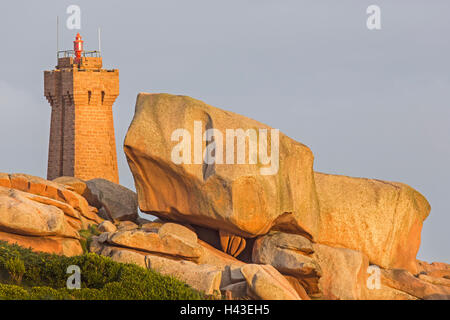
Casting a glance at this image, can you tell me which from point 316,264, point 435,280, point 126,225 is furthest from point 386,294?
point 126,225

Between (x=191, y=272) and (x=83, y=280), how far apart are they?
10.3 ft

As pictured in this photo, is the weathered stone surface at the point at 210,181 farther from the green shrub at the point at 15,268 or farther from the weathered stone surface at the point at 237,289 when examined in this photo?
the green shrub at the point at 15,268

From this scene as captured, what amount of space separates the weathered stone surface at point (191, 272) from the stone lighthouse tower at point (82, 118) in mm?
22972

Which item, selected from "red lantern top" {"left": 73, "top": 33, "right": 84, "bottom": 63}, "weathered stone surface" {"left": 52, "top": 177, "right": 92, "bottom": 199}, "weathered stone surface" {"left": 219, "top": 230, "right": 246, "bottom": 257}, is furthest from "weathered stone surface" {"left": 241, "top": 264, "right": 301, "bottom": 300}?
"red lantern top" {"left": 73, "top": 33, "right": 84, "bottom": 63}

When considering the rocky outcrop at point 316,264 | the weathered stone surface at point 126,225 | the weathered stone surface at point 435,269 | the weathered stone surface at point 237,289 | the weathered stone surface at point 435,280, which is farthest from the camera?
the weathered stone surface at point 435,269

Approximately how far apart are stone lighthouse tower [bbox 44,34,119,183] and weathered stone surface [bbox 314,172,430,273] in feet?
65.9

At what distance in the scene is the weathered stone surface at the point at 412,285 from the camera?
3462cm

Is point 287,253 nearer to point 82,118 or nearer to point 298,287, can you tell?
point 298,287

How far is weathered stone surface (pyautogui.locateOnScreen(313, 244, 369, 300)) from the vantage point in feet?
110

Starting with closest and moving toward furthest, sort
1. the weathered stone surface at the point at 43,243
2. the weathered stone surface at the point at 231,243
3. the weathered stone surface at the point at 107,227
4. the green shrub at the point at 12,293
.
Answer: the green shrub at the point at 12,293 < the weathered stone surface at the point at 43,243 < the weathered stone surface at the point at 231,243 < the weathered stone surface at the point at 107,227

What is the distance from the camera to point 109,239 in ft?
108

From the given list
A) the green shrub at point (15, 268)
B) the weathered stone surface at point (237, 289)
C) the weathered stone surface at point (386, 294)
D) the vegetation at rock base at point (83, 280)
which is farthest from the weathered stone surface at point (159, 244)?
the weathered stone surface at point (386, 294)
